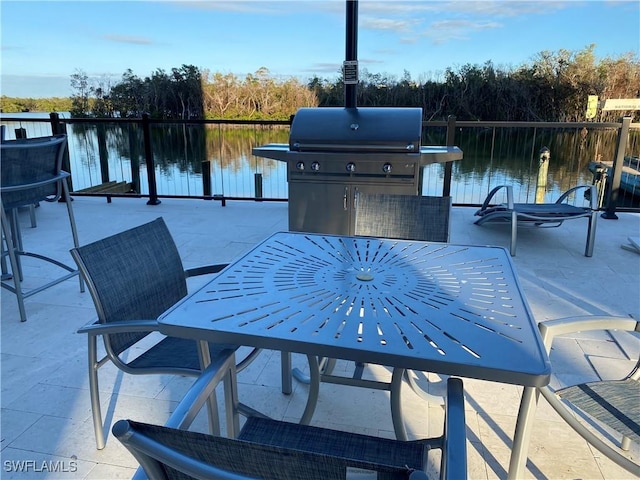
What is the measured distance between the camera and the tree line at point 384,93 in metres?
7.06

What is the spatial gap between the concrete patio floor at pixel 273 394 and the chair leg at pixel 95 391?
0.17 ft

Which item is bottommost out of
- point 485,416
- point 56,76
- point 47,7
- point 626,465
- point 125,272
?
point 485,416

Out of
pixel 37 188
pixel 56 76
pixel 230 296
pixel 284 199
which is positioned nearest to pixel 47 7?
pixel 56 76

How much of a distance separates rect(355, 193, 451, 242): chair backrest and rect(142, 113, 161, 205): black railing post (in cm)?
385

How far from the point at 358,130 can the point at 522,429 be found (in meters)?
2.30

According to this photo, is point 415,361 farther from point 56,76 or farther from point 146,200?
point 56,76

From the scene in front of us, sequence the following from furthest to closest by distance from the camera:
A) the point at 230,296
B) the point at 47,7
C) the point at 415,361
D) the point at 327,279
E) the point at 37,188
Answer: the point at 47,7 < the point at 37,188 < the point at 327,279 < the point at 230,296 < the point at 415,361

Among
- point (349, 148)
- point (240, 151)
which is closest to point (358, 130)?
point (349, 148)

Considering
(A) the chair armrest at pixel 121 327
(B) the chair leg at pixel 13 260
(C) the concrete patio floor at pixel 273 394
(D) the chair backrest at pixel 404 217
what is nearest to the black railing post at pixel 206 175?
(C) the concrete patio floor at pixel 273 394

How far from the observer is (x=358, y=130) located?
307 centimetres

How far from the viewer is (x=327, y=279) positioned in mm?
1407

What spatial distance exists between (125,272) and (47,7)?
10490mm

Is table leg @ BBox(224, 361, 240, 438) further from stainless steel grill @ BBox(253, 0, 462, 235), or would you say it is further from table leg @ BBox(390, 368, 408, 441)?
stainless steel grill @ BBox(253, 0, 462, 235)

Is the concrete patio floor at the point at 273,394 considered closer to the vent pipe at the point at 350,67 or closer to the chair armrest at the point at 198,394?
the chair armrest at the point at 198,394
